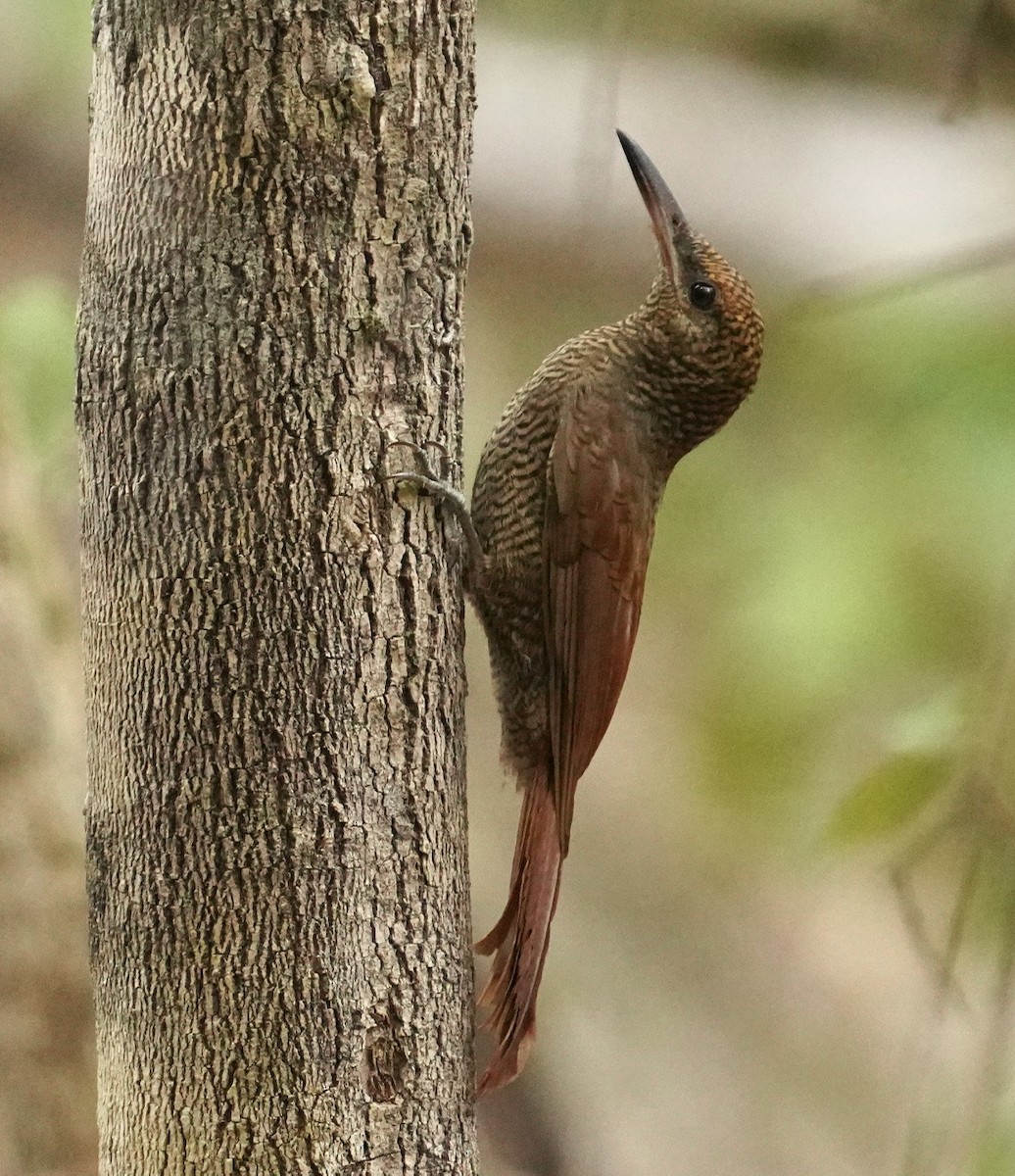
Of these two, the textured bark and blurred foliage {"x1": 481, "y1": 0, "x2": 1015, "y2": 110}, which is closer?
the textured bark

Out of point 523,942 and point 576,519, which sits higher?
point 576,519

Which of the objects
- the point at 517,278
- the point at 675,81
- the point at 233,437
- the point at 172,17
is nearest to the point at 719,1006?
the point at 517,278

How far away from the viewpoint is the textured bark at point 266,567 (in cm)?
147

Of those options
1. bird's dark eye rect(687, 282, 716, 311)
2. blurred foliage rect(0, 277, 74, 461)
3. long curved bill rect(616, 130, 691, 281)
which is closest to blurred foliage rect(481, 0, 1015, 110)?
long curved bill rect(616, 130, 691, 281)

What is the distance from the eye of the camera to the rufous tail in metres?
1.86

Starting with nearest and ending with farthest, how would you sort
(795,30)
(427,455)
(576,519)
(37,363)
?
(427,455), (576,519), (795,30), (37,363)

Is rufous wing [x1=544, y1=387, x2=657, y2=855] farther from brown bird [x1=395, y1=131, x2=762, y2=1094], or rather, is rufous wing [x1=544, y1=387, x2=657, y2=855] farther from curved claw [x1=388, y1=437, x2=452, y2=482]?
curved claw [x1=388, y1=437, x2=452, y2=482]

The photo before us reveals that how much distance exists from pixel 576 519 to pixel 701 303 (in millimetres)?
409

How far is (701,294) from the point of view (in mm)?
2100

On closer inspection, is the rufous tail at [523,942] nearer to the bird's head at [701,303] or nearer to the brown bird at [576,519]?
the brown bird at [576,519]

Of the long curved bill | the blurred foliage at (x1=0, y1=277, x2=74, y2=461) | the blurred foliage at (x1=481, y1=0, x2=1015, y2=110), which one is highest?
the blurred foliage at (x1=481, y1=0, x2=1015, y2=110)

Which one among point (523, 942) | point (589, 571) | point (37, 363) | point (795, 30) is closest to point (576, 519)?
point (589, 571)

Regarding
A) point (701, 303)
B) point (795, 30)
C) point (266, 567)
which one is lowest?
point (266, 567)

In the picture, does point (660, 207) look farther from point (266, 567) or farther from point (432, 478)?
point (266, 567)
